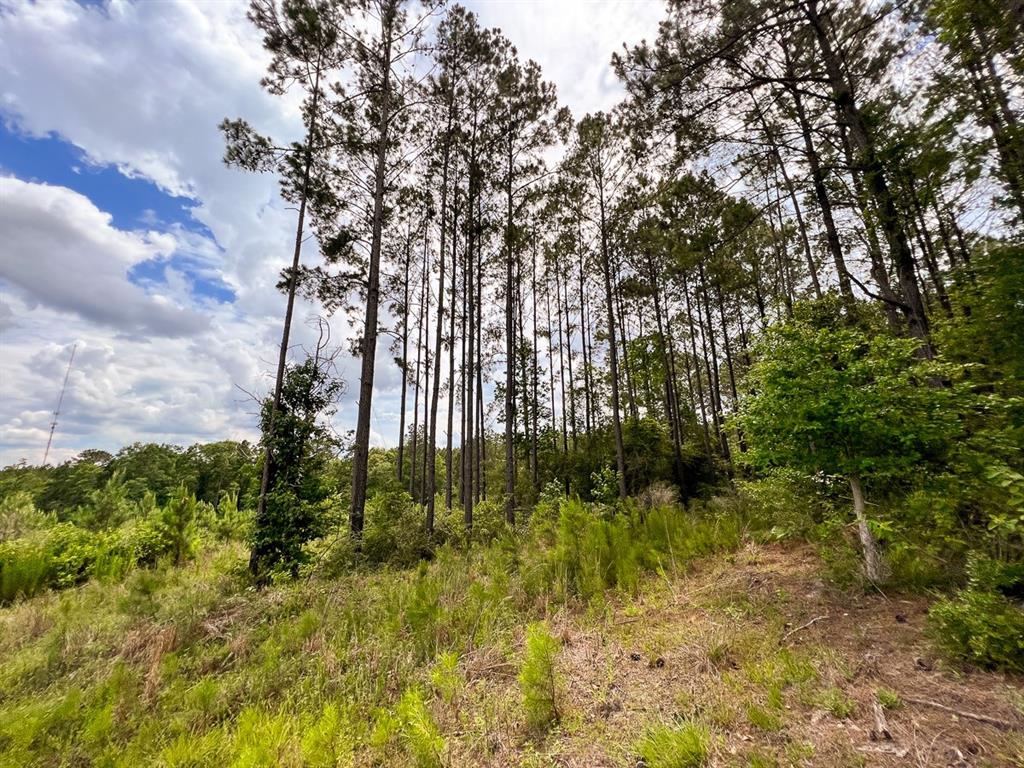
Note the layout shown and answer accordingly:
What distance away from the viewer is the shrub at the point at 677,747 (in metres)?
2.07

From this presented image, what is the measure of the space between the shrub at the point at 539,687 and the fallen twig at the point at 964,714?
2.23m

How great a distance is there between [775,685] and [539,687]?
1.63 m

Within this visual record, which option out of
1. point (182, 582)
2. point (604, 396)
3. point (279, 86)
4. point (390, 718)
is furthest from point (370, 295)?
point (604, 396)

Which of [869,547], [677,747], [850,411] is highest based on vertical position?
[850,411]

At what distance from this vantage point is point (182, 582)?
696cm

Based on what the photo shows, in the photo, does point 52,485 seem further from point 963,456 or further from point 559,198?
point 963,456

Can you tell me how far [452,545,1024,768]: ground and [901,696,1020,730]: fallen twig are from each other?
0.03 meters

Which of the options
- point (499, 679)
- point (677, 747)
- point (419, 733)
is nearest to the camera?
point (677, 747)

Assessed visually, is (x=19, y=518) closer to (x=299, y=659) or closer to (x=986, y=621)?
(x=299, y=659)

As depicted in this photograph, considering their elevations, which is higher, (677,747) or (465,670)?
(677,747)

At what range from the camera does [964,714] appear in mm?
2135

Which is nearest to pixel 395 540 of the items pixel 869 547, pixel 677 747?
pixel 677 747

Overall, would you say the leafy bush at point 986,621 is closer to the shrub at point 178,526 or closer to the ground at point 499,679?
the ground at point 499,679

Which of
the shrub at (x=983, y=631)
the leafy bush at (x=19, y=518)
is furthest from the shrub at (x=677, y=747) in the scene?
the leafy bush at (x=19, y=518)
